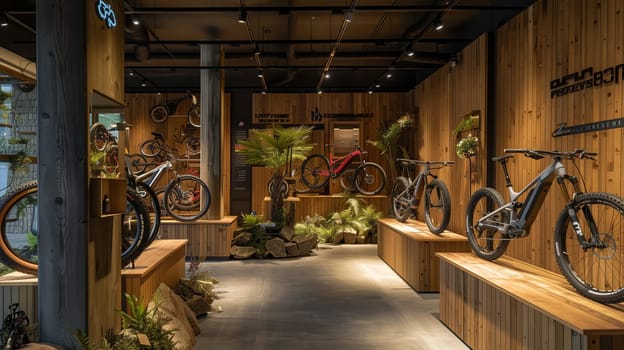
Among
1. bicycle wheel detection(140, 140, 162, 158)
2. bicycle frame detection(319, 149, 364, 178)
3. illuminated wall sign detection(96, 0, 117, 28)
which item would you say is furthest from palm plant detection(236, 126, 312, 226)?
illuminated wall sign detection(96, 0, 117, 28)

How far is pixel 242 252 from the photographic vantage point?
314 inches

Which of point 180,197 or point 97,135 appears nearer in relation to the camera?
point 97,135

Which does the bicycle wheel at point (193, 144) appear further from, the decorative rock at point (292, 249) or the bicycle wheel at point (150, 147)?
the decorative rock at point (292, 249)

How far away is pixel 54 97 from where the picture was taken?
2.66 meters

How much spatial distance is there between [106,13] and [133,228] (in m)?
2.14

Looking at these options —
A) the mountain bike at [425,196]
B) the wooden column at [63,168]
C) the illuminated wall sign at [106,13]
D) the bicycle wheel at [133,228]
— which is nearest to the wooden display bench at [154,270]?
the bicycle wheel at [133,228]

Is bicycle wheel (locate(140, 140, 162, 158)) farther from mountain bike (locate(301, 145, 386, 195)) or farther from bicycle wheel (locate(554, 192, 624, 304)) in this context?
bicycle wheel (locate(554, 192, 624, 304))

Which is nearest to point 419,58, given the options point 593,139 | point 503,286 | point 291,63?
point 291,63

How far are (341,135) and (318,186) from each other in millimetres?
1746

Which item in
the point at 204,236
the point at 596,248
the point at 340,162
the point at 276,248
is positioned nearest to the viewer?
the point at 596,248

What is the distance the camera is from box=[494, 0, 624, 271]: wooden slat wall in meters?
3.27

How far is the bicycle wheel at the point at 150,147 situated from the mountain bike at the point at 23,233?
7.82 metres

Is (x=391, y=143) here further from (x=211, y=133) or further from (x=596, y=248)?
(x=596, y=248)

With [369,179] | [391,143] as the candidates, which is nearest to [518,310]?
[369,179]
